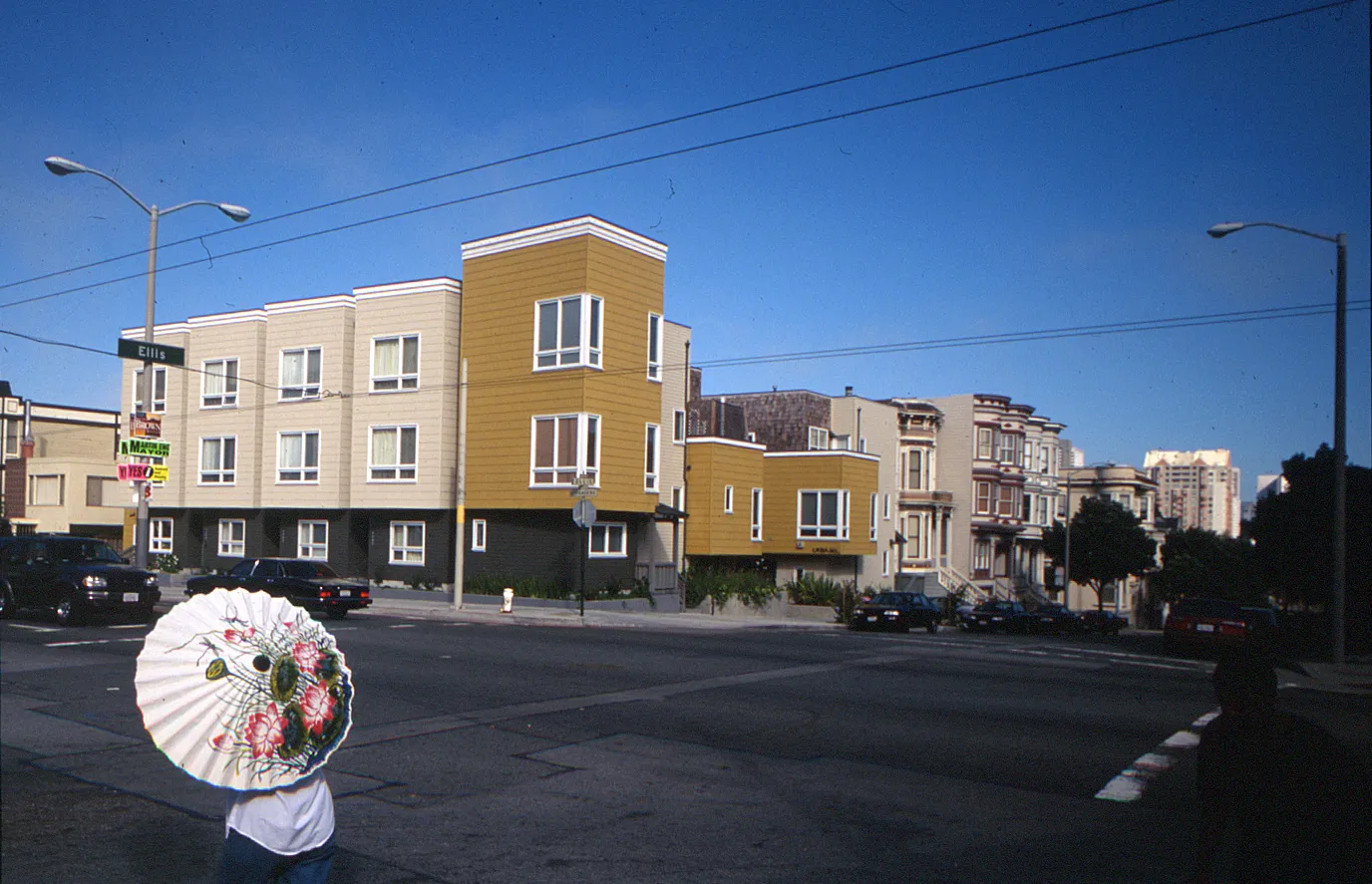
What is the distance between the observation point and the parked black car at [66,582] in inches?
761

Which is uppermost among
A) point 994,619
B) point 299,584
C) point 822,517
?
point 822,517

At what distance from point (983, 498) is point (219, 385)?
3878 cm

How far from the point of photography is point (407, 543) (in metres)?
36.3

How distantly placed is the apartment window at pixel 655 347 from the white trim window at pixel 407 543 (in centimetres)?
944

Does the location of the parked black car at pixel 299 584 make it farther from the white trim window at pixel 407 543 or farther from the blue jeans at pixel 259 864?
the blue jeans at pixel 259 864

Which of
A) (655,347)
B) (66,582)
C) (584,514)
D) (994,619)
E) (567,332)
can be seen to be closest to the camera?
(66,582)

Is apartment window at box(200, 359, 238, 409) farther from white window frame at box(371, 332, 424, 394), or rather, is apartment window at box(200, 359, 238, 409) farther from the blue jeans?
the blue jeans

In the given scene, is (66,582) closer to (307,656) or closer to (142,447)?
(142,447)

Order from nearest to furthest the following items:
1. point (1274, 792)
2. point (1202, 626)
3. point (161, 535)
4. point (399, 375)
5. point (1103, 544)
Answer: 1. point (1274, 792)
2. point (1202, 626)
3. point (399, 375)
4. point (161, 535)
5. point (1103, 544)

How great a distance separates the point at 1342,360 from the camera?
20594 millimetres

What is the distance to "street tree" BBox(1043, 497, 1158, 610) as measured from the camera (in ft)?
198

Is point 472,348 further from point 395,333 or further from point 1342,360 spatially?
point 1342,360

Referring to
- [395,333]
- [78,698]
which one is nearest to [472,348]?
[395,333]

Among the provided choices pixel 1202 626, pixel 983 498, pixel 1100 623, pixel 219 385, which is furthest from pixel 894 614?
pixel 983 498
